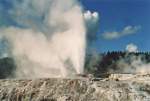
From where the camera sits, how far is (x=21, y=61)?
124 m

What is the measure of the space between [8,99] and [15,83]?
2.28 metres

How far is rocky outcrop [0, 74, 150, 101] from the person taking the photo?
43.6 m

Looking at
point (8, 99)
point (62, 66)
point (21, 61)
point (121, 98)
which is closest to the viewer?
point (121, 98)

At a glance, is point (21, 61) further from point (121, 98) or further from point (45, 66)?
point (121, 98)

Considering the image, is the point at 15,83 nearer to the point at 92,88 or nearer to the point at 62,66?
the point at 92,88

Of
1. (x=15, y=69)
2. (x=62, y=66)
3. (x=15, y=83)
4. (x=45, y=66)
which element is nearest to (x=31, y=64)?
(x=15, y=69)

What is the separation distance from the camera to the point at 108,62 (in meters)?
138

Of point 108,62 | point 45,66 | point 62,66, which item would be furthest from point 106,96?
point 108,62

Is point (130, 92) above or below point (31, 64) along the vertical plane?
below

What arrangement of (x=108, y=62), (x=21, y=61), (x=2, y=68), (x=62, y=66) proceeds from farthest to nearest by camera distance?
(x=108, y=62) < (x=21, y=61) < (x=2, y=68) < (x=62, y=66)

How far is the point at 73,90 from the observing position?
147ft

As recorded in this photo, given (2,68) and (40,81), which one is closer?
(40,81)

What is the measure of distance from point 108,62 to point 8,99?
307 ft

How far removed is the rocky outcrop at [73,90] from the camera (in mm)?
43625
